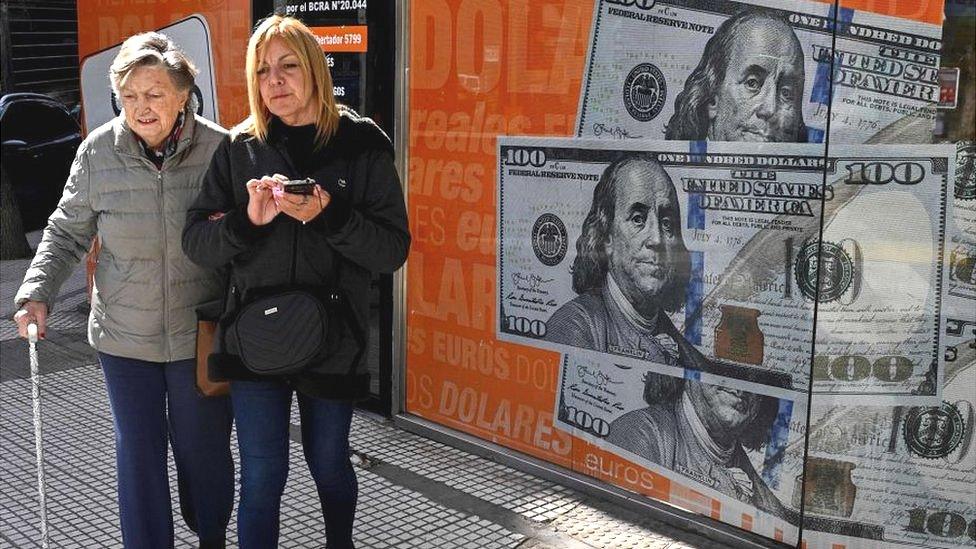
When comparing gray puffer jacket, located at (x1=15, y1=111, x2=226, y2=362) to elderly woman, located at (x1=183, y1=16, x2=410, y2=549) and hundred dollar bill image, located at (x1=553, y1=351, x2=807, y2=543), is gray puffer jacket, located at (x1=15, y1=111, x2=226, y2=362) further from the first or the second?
hundred dollar bill image, located at (x1=553, y1=351, x2=807, y2=543)

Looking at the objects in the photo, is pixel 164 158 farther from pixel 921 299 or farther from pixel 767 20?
pixel 921 299

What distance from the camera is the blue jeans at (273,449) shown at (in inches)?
130

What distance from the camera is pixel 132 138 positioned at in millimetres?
3469

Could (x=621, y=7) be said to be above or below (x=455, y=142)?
above

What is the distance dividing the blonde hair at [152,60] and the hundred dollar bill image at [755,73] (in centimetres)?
163

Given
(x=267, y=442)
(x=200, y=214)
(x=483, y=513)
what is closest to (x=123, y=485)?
(x=267, y=442)

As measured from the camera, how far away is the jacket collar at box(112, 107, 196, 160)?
3.45m

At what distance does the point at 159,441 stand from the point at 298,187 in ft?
3.59

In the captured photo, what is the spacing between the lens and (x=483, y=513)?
14.4ft

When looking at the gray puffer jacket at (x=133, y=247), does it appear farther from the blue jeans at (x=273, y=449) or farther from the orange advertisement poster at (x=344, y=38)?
the orange advertisement poster at (x=344, y=38)

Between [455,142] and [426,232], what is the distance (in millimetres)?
478

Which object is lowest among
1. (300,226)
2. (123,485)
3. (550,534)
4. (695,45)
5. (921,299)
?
(550,534)
